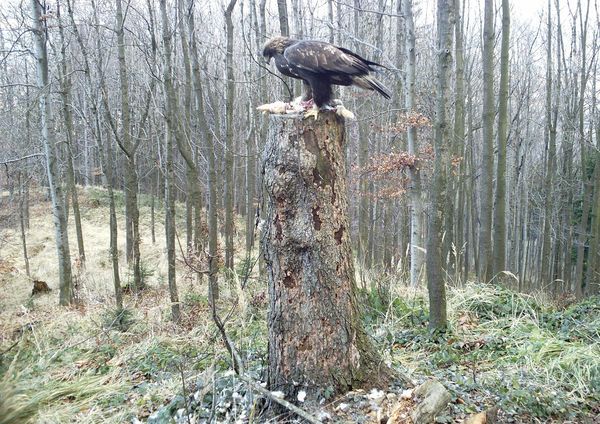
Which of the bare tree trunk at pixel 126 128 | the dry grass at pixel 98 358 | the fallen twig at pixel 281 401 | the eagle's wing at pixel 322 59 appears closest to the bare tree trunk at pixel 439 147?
the eagle's wing at pixel 322 59

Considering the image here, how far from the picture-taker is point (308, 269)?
3.05m

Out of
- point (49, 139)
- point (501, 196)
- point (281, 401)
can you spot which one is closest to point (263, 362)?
point (281, 401)

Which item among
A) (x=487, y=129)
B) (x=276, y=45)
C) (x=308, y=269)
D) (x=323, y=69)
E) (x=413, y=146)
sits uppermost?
(x=276, y=45)

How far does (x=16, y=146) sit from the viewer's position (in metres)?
17.6

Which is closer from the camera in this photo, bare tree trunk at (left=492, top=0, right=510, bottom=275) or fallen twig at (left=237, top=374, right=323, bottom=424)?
fallen twig at (left=237, top=374, right=323, bottom=424)

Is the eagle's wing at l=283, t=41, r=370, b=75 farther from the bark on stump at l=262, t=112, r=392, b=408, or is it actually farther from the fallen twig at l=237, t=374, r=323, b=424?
the fallen twig at l=237, t=374, r=323, b=424

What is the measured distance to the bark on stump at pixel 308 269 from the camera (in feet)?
9.99

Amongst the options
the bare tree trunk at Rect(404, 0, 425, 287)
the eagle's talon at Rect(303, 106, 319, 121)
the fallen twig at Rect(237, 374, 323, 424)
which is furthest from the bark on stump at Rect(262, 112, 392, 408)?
the bare tree trunk at Rect(404, 0, 425, 287)

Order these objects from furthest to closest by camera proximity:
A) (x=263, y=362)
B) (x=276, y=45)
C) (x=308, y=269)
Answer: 1. (x=276, y=45)
2. (x=263, y=362)
3. (x=308, y=269)

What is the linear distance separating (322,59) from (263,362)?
2212 millimetres

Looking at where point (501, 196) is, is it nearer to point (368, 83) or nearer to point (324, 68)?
point (368, 83)

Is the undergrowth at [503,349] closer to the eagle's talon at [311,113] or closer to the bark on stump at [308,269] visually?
the bark on stump at [308,269]

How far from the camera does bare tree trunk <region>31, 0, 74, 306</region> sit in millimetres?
8250

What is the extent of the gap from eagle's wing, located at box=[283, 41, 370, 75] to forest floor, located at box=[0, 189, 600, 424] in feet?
5.22
